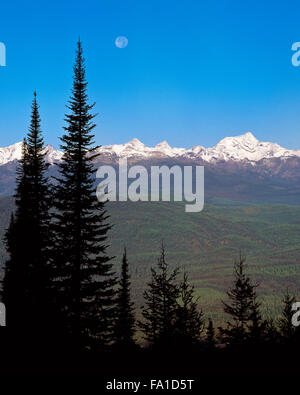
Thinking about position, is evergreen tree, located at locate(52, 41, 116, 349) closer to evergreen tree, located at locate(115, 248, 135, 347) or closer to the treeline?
the treeline

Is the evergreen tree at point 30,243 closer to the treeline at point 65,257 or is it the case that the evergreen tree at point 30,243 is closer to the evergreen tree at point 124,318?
the treeline at point 65,257

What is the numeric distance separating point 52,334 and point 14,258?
8431mm

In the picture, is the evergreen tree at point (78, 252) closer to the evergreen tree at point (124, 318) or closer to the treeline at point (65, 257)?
the treeline at point (65, 257)

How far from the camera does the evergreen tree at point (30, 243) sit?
2639cm

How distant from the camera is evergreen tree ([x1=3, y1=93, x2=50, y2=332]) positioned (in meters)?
26.4

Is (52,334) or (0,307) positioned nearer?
(52,334)

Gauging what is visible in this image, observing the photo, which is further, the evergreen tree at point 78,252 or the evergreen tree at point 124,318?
the evergreen tree at point 124,318

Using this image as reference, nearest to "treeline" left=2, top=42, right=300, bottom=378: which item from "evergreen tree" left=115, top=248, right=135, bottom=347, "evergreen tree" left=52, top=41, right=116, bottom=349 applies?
"evergreen tree" left=52, top=41, right=116, bottom=349

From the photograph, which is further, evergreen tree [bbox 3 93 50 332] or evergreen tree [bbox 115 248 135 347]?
evergreen tree [bbox 115 248 135 347]

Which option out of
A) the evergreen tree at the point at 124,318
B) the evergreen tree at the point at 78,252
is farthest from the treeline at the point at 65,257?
the evergreen tree at the point at 124,318
